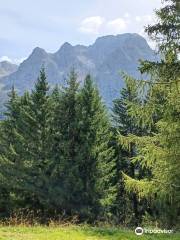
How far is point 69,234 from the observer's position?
46.3 ft

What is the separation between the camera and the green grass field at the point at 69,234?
1335 cm

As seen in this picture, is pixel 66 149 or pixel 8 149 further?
pixel 8 149

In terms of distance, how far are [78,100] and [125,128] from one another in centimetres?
632

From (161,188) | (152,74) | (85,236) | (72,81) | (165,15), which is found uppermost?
(72,81)

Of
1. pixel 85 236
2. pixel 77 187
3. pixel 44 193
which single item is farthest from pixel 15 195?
pixel 85 236

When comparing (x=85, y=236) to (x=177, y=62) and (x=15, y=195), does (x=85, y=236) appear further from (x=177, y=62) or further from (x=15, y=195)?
(x=15, y=195)

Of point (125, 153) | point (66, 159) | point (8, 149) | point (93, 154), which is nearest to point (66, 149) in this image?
point (66, 159)

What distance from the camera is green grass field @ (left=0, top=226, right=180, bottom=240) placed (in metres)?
13.4

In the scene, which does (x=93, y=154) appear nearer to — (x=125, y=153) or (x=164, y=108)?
(x=125, y=153)

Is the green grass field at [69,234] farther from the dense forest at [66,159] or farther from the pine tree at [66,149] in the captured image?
the pine tree at [66,149]

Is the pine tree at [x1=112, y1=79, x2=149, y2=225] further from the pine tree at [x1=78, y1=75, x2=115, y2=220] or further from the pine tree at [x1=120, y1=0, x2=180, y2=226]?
the pine tree at [x1=120, y1=0, x2=180, y2=226]

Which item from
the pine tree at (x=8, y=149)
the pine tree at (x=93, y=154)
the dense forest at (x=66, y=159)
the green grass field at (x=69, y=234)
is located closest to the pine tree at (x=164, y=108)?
the green grass field at (x=69, y=234)

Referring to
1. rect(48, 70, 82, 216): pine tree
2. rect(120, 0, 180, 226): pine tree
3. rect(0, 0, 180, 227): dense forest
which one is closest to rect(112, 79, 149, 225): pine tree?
rect(0, 0, 180, 227): dense forest

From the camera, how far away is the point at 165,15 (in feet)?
48.3
